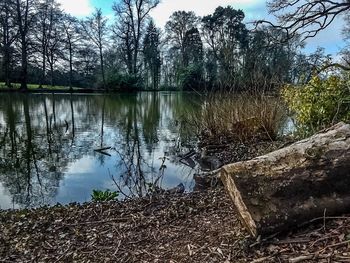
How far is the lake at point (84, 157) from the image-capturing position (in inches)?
245

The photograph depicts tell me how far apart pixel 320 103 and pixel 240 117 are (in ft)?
9.13

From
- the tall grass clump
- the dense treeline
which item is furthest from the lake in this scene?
the dense treeline

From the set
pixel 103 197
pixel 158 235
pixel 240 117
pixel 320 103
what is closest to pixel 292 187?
pixel 158 235

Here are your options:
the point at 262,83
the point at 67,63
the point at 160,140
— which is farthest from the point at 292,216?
the point at 67,63

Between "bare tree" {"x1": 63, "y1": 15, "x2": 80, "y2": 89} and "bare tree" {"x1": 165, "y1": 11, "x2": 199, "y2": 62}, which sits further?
"bare tree" {"x1": 165, "y1": 11, "x2": 199, "y2": 62}

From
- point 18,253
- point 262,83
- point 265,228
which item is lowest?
point 18,253

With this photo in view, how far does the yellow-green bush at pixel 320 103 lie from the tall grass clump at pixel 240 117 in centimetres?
145

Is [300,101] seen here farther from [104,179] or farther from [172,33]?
[172,33]

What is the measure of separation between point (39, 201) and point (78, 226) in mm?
2360

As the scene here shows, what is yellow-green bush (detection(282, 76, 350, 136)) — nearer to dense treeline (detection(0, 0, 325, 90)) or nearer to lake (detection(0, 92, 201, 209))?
lake (detection(0, 92, 201, 209))

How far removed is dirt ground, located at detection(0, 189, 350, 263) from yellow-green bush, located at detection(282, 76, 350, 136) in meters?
3.16

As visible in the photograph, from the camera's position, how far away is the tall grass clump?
878 cm

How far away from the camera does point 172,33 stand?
43.3 m

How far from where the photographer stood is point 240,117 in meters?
9.24
